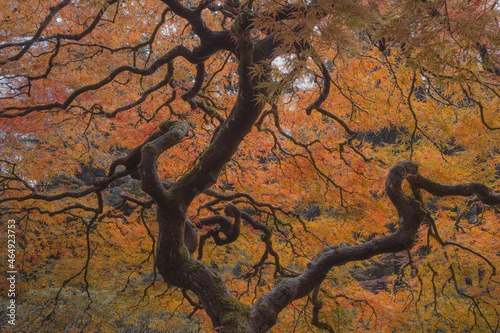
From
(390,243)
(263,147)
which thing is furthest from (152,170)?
(263,147)

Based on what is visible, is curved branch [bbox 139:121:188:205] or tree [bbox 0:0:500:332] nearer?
tree [bbox 0:0:500:332]

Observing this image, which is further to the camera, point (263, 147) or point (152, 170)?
point (263, 147)

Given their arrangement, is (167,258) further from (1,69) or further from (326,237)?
(1,69)

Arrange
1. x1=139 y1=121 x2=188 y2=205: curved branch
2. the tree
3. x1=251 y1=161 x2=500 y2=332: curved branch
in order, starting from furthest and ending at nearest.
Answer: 1. x1=251 y1=161 x2=500 y2=332: curved branch
2. x1=139 y1=121 x2=188 y2=205: curved branch
3. the tree

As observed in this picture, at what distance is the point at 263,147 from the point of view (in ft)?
15.1

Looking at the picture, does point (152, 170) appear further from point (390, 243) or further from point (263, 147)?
point (263, 147)

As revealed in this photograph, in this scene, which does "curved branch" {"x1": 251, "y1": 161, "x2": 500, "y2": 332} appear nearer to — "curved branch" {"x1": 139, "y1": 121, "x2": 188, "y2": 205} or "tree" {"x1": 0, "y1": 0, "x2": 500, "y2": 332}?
"tree" {"x1": 0, "y1": 0, "x2": 500, "y2": 332}

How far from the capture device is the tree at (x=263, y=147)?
5.64 ft

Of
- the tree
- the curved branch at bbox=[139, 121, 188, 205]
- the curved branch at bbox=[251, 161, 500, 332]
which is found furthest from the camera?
the curved branch at bbox=[251, 161, 500, 332]

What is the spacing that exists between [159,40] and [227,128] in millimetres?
3286

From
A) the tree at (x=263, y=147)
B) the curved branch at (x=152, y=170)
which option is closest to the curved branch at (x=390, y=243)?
the tree at (x=263, y=147)

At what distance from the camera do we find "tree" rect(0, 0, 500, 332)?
1718 mm

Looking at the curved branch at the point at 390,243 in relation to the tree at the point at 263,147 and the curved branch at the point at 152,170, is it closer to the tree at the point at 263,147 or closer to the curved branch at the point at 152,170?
the tree at the point at 263,147

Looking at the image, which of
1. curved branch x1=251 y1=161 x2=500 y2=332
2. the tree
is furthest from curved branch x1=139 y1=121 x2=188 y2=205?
curved branch x1=251 y1=161 x2=500 y2=332
